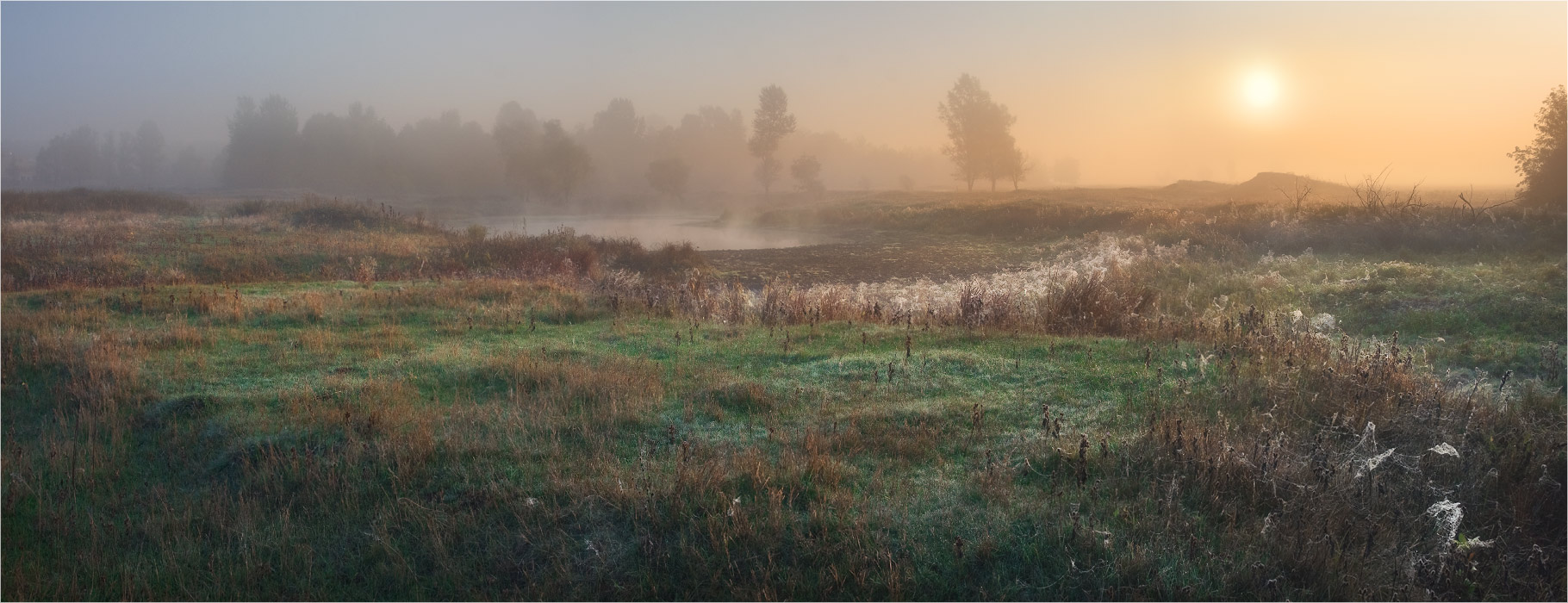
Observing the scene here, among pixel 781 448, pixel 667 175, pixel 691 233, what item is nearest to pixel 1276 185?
pixel 691 233

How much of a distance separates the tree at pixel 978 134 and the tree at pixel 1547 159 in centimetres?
5137

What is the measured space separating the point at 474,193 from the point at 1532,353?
96.1m

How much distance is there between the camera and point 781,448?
7129 mm

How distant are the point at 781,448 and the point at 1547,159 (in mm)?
35615

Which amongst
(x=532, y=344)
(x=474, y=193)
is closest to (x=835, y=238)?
(x=532, y=344)

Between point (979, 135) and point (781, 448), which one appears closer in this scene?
point (781, 448)

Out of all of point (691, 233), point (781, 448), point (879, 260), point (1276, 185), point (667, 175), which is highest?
point (667, 175)

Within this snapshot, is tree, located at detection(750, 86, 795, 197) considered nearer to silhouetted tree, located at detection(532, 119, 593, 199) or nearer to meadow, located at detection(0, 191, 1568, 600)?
silhouetted tree, located at detection(532, 119, 593, 199)

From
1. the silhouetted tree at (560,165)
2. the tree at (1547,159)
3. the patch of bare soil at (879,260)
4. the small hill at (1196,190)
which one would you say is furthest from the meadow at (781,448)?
the silhouetted tree at (560,165)

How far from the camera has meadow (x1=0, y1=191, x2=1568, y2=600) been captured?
5402mm

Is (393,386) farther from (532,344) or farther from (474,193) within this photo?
(474,193)

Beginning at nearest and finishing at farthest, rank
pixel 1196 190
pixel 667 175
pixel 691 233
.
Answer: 1. pixel 691 233
2. pixel 1196 190
3. pixel 667 175

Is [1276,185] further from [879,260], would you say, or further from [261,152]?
[261,152]

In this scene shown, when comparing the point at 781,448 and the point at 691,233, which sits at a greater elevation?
the point at 691,233
